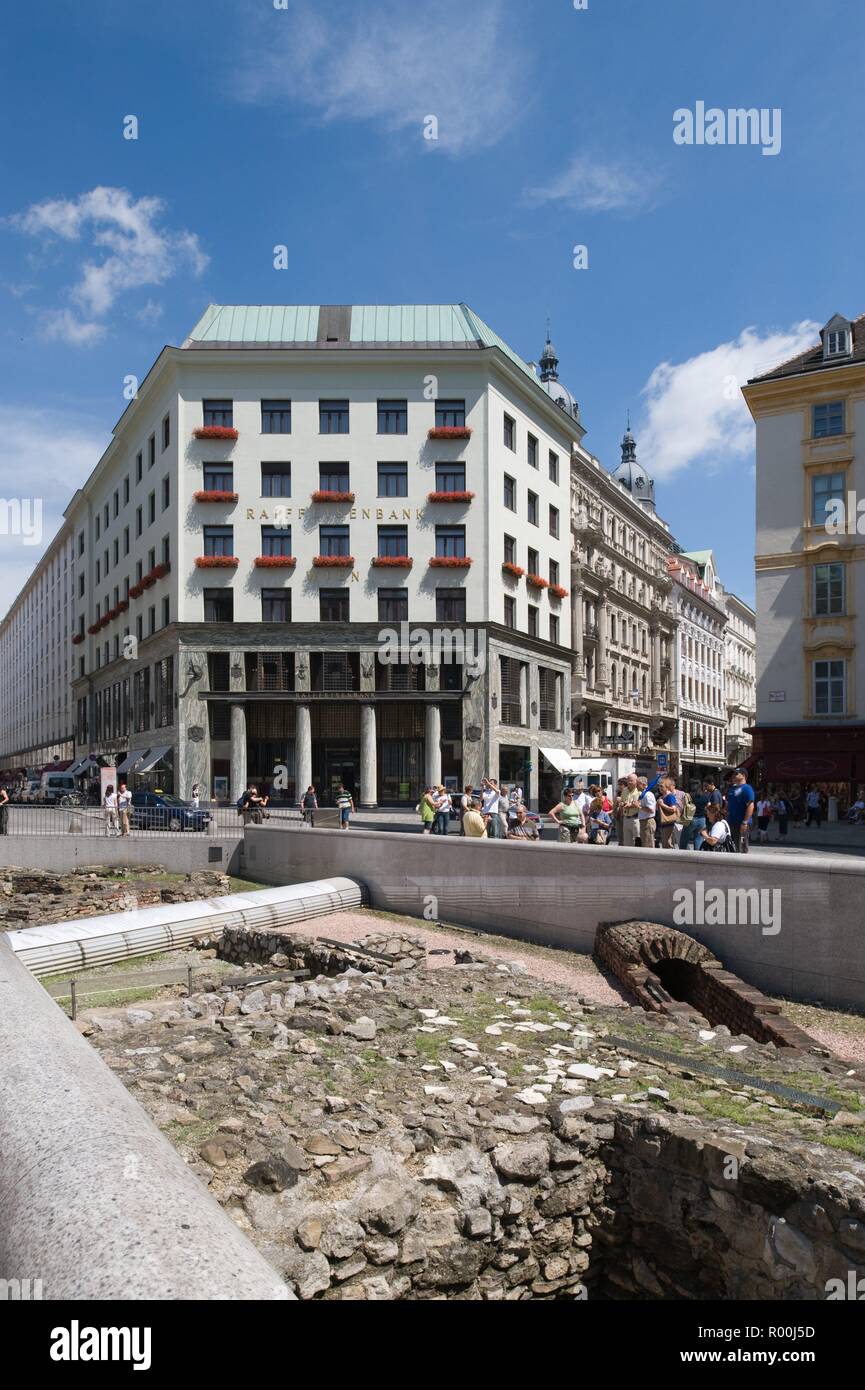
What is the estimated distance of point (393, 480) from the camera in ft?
145

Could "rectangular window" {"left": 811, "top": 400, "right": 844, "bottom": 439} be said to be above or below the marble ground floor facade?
above

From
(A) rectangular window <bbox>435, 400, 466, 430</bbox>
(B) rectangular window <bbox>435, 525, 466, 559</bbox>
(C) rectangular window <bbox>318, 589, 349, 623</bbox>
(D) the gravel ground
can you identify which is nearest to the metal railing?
(D) the gravel ground

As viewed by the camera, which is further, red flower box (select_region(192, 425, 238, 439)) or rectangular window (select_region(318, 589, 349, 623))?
rectangular window (select_region(318, 589, 349, 623))

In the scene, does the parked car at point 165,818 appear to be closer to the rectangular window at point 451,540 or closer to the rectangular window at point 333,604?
the rectangular window at point 333,604

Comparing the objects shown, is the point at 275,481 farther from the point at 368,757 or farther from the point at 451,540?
the point at 368,757

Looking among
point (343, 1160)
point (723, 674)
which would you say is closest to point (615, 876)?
point (343, 1160)

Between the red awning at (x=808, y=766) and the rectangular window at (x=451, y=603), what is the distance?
15415 millimetres

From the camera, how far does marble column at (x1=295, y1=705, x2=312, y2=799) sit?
42.8 m

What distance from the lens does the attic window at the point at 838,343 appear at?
135 feet

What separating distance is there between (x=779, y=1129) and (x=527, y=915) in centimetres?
771

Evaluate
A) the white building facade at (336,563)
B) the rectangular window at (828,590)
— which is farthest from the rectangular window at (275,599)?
the rectangular window at (828,590)

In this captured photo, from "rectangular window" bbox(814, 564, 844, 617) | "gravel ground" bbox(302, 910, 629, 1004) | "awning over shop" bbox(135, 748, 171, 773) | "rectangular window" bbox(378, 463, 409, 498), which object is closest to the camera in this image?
"gravel ground" bbox(302, 910, 629, 1004)

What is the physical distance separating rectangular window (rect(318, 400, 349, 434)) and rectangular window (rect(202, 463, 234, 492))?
5015 millimetres

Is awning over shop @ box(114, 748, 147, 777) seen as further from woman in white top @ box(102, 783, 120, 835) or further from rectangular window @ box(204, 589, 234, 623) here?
woman in white top @ box(102, 783, 120, 835)
